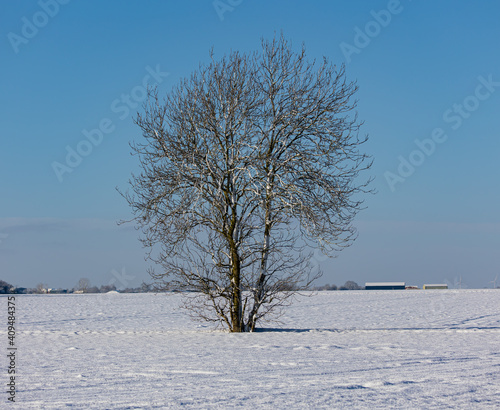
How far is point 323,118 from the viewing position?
1659 centimetres

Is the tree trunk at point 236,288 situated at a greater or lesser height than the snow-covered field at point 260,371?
greater

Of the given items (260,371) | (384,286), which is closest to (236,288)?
(260,371)

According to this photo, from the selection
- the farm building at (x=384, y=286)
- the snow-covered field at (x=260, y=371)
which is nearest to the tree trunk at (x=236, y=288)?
the snow-covered field at (x=260, y=371)

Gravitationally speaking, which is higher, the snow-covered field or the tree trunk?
the tree trunk

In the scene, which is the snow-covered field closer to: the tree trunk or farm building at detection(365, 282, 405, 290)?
the tree trunk

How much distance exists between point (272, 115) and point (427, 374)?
996 cm

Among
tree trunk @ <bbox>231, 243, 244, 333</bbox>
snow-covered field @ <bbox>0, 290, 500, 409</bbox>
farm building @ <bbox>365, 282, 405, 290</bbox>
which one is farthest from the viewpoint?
farm building @ <bbox>365, 282, 405, 290</bbox>

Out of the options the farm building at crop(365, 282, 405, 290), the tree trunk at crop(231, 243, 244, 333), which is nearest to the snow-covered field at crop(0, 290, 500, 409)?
the tree trunk at crop(231, 243, 244, 333)

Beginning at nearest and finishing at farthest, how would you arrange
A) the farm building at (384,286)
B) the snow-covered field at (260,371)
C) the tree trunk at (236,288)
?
the snow-covered field at (260,371)
the tree trunk at (236,288)
the farm building at (384,286)

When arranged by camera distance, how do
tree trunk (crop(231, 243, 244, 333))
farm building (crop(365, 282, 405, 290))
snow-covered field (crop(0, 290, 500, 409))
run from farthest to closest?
farm building (crop(365, 282, 405, 290)) < tree trunk (crop(231, 243, 244, 333)) < snow-covered field (crop(0, 290, 500, 409))

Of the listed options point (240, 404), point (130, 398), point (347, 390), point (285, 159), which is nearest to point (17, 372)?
point (130, 398)

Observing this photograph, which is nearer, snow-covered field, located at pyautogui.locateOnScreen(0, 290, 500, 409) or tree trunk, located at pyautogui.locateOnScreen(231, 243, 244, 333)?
snow-covered field, located at pyautogui.locateOnScreen(0, 290, 500, 409)

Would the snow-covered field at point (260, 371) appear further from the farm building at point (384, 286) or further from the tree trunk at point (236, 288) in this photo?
the farm building at point (384, 286)

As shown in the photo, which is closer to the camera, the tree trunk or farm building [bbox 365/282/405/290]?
the tree trunk
